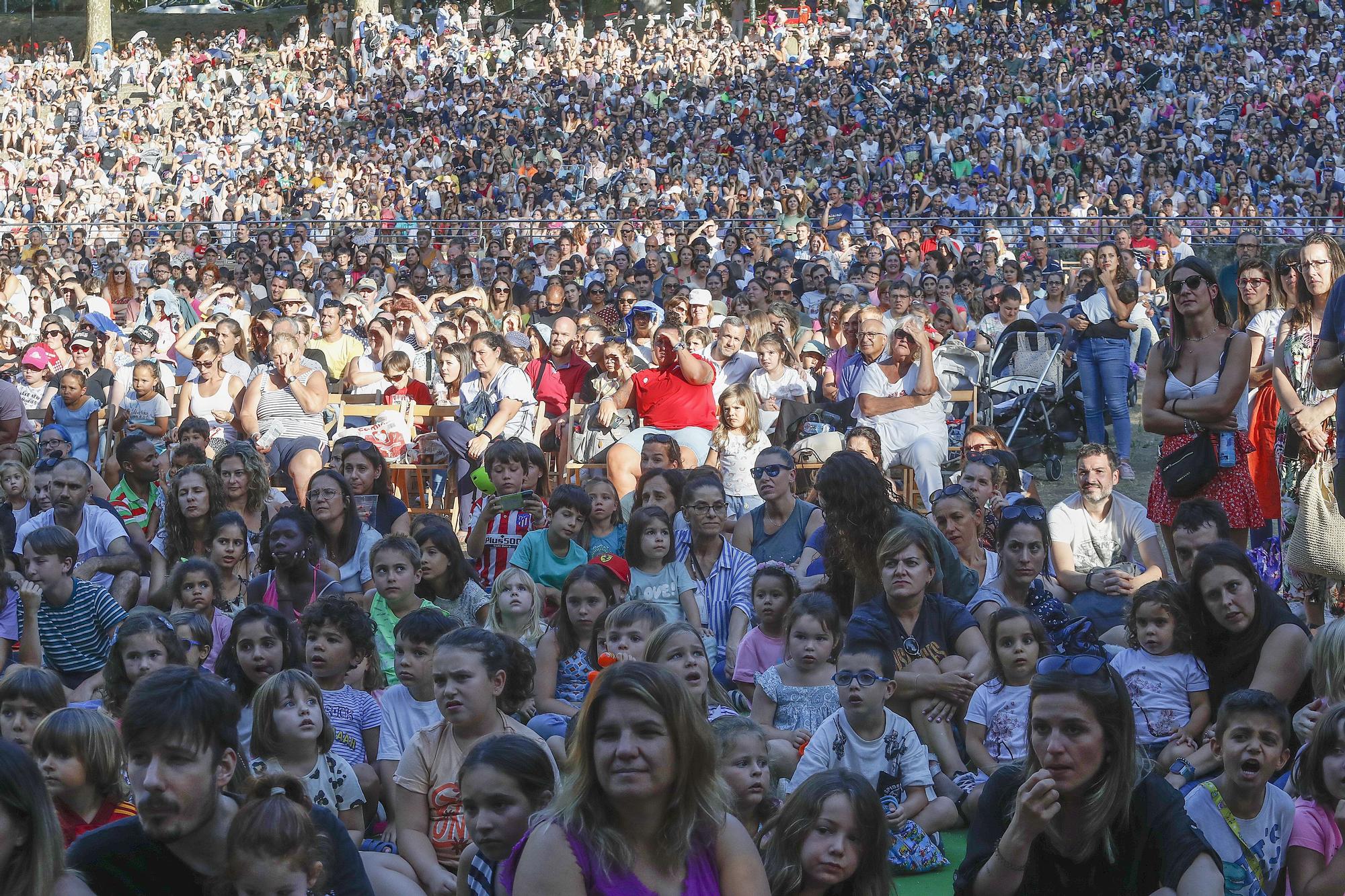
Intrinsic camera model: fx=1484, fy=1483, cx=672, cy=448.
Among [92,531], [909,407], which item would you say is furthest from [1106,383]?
[92,531]

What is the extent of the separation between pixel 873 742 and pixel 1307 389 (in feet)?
9.26

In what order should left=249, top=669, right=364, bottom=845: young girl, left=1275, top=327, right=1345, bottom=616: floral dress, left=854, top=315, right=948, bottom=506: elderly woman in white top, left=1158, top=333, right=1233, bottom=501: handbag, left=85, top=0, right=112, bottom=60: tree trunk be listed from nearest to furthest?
left=249, top=669, right=364, bottom=845: young girl
left=1275, top=327, right=1345, bottom=616: floral dress
left=1158, top=333, right=1233, bottom=501: handbag
left=854, top=315, right=948, bottom=506: elderly woman in white top
left=85, top=0, right=112, bottom=60: tree trunk

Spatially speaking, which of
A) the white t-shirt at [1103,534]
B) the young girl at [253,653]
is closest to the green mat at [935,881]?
the white t-shirt at [1103,534]

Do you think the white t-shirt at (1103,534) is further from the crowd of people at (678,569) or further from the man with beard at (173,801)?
the man with beard at (173,801)

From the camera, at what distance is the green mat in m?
4.41

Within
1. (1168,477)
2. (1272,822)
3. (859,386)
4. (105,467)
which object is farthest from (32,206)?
(1272,822)

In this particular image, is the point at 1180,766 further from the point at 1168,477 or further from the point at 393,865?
the point at 393,865

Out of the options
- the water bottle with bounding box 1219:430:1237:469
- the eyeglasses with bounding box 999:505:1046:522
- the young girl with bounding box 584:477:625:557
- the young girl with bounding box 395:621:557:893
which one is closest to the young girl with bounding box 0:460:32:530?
the young girl with bounding box 584:477:625:557

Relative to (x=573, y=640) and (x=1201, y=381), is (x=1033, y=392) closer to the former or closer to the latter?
(x=1201, y=381)

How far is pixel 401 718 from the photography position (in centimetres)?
483

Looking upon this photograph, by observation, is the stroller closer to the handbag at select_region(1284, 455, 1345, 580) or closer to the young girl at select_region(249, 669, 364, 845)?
the handbag at select_region(1284, 455, 1345, 580)

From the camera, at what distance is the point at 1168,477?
5969 mm

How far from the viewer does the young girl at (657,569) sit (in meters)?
6.15

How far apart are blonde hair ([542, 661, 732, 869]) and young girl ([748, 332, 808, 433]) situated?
21.8ft
